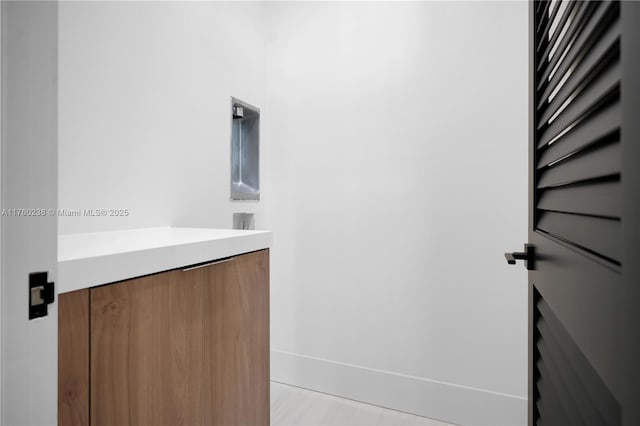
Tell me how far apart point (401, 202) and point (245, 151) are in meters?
0.87

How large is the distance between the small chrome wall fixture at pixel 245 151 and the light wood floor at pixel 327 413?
106cm

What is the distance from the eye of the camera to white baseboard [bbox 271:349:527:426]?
1475 millimetres

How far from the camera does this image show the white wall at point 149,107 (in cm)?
101

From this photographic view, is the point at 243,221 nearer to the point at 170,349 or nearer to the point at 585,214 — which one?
the point at 170,349

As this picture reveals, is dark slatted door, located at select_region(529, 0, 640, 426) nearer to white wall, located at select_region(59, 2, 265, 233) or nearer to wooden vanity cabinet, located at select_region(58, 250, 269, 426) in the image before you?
wooden vanity cabinet, located at select_region(58, 250, 269, 426)

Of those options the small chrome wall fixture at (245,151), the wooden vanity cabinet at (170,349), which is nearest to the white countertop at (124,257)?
the wooden vanity cabinet at (170,349)

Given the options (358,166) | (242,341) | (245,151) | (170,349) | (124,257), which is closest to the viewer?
(124,257)

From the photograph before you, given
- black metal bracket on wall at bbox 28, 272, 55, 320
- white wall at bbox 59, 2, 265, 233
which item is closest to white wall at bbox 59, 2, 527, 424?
white wall at bbox 59, 2, 265, 233

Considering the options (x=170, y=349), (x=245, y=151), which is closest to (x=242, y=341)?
(x=170, y=349)

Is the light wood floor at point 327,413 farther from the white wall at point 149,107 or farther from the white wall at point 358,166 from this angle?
the white wall at point 149,107

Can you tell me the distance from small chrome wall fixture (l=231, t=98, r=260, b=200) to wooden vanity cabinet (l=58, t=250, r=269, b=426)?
776mm

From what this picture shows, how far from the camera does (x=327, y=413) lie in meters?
1.63

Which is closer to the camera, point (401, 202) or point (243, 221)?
point (401, 202)

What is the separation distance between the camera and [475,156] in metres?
1.51
